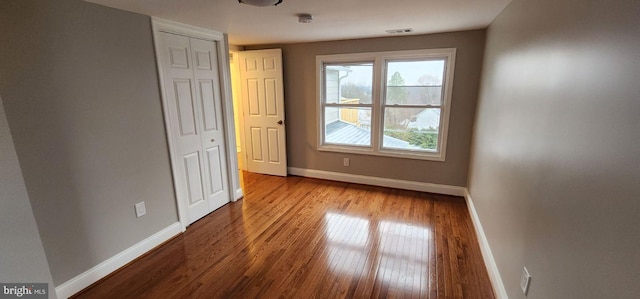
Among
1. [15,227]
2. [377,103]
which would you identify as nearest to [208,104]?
[15,227]

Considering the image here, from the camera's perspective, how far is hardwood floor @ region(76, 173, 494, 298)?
1996mm

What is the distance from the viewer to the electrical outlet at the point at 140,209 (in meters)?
2.37

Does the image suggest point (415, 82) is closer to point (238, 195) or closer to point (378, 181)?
point (378, 181)

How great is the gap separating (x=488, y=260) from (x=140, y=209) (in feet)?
9.62

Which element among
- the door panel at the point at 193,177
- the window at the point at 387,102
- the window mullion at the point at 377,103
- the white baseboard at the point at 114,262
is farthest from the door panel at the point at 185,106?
the window mullion at the point at 377,103

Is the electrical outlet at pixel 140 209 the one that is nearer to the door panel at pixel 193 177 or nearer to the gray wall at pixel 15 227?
the door panel at pixel 193 177

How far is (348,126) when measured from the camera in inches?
165

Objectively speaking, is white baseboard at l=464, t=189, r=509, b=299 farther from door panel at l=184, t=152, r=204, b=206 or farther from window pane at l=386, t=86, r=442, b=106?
door panel at l=184, t=152, r=204, b=206

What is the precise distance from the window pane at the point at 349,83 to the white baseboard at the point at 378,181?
1115 millimetres

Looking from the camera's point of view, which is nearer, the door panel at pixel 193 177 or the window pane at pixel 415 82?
the door panel at pixel 193 177

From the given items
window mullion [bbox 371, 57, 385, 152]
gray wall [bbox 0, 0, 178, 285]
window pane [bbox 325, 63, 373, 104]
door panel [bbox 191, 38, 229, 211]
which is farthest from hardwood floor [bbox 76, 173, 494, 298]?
window pane [bbox 325, 63, 373, 104]

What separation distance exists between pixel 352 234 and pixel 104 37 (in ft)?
8.64

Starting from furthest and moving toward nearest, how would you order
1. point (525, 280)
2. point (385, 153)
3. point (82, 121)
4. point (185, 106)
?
point (385, 153), point (185, 106), point (82, 121), point (525, 280)

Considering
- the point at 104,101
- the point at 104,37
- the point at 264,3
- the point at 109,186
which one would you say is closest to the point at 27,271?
the point at 109,186
